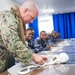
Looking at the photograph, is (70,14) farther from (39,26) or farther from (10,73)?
(10,73)

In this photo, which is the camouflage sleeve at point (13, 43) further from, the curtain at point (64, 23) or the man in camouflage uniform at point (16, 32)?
the curtain at point (64, 23)

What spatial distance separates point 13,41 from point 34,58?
25 cm

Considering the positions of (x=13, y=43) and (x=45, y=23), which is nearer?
(x=13, y=43)

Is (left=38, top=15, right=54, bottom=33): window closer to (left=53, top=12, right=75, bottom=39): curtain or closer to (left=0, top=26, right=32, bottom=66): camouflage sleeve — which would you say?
(left=53, top=12, right=75, bottom=39): curtain

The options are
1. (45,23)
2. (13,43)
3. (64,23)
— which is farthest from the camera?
(64,23)

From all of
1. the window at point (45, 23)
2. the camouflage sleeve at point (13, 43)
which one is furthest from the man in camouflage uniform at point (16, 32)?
the window at point (45, 23)

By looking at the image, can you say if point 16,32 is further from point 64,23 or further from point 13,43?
point 64,23

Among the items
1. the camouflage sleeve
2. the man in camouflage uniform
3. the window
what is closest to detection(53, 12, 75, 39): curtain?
the window

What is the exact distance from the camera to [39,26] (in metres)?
10.4

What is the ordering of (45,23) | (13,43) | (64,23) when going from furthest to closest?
(64,23) → (45,23) → (13,43)

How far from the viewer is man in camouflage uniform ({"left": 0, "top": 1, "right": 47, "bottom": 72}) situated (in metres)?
1.31

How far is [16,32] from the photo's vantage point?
4.41ft

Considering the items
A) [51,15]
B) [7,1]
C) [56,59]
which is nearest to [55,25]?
[51,15]

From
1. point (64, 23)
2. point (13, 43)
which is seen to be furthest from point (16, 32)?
point (64, 23)
